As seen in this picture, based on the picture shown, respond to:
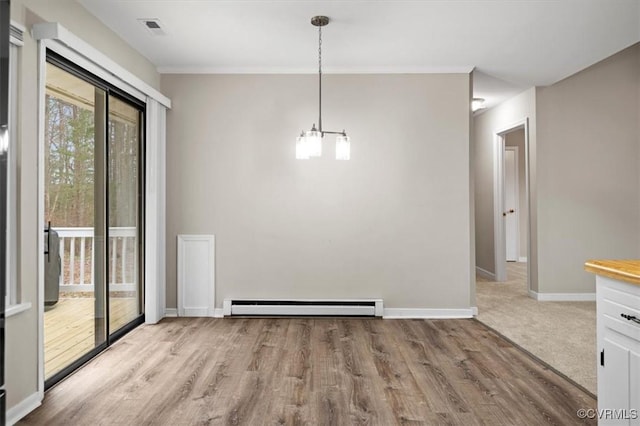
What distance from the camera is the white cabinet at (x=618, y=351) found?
1.67 metres

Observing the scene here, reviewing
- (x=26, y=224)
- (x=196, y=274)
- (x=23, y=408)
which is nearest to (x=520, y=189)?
(x=196, y=274)

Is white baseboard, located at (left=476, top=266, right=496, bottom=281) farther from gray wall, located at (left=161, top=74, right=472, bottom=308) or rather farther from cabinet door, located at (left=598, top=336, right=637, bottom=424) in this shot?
cabinet door, located at (left=598, top=336, right=637, bottom=424)

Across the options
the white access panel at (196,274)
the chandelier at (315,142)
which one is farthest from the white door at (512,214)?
the white access panel at (196,274)

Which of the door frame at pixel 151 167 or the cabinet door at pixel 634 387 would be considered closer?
the cabinet door at pixel 634 387

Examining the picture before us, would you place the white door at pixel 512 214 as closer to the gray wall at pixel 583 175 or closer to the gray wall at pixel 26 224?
the gray wall at pixel 583 175

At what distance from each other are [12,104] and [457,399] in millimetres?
3063

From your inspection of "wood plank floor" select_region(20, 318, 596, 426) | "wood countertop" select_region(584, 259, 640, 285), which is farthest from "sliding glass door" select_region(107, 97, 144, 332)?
"wood countertop" select_region(584, 259, 640, 285)

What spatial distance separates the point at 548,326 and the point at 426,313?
1147 mm

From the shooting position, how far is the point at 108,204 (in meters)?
3.52

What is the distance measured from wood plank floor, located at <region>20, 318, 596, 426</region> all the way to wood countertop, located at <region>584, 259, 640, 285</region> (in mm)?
947

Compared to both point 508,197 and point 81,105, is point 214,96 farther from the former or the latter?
point 508,197

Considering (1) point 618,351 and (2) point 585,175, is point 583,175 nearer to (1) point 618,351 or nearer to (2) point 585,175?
(2) point 585,175

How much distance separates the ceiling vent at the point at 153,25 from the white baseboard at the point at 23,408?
273 centimetres

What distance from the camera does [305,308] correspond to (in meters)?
4.44
